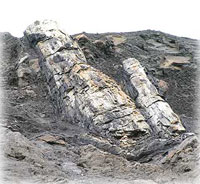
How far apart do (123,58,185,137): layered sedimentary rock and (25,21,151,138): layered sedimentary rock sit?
1.90 ft

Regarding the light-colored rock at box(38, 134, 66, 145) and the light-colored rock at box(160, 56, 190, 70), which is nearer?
the light-colored rock at box(38, 134, 66, 145)

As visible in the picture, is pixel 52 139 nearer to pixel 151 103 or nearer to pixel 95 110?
pixel 95 110

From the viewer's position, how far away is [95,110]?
49.8 feet

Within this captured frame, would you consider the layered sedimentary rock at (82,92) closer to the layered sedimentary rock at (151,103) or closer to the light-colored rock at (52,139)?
the layered sedimentary rock at (151,103)

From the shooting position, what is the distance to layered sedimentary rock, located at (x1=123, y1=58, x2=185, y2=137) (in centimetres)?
1510

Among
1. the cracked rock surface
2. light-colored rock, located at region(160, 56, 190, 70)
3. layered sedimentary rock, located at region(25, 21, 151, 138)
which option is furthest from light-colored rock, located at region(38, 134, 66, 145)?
light-colored rock, located at region(160, 56, 190, 70)

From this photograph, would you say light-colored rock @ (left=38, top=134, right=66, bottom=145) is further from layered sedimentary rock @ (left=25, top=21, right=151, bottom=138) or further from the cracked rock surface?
layered sedimentary rock @ (left=25, top=21, right=151, bottom=138)

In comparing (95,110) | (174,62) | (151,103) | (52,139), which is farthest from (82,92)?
(174,62)

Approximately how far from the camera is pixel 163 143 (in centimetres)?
1290

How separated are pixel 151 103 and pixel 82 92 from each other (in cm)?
301

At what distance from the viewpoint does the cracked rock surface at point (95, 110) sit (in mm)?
10391

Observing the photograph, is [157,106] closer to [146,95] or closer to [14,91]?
[146,95]

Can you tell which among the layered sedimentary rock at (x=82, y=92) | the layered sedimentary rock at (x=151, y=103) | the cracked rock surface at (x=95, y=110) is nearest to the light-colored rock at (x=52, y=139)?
the cracked rock surface at (x=95, y=110)

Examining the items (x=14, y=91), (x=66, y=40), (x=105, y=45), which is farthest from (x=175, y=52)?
Answer: (x=14, y=91)
